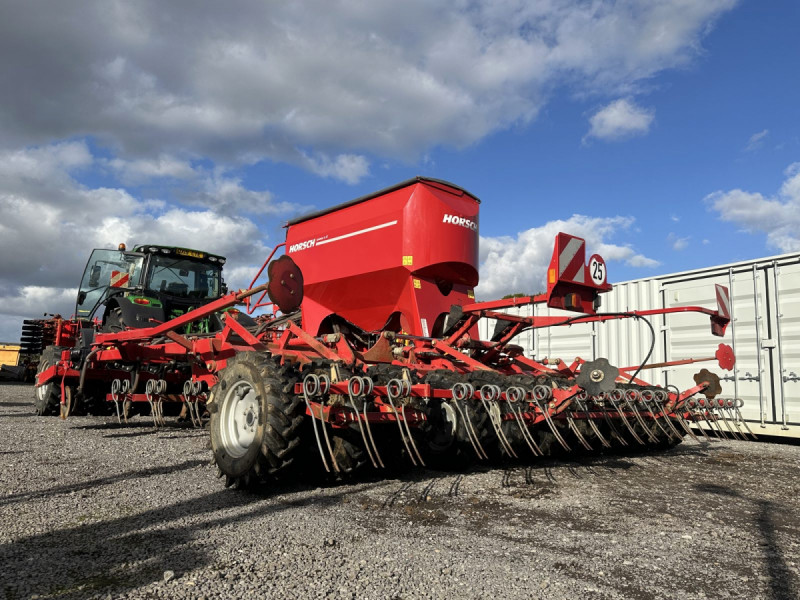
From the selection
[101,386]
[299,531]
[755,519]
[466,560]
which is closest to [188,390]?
[101,386]

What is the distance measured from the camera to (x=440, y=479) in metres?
4.56

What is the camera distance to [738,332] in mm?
8047

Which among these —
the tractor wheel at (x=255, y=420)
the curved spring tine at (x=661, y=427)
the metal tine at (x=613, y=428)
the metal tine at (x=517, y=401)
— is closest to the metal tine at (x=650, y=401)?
the curved spring tine at (x=661, y=427)

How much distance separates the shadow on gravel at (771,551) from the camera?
95.9 inches

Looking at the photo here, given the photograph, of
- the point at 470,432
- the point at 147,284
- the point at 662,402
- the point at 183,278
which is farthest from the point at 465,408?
the point at 183,278

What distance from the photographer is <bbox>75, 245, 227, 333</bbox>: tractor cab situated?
343 inches

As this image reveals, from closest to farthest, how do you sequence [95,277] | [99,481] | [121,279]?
[99,481] < [121,279] < [95,277]

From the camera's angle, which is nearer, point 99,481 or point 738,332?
point 99,481

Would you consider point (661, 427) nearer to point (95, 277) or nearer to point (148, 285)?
point (148, 285)

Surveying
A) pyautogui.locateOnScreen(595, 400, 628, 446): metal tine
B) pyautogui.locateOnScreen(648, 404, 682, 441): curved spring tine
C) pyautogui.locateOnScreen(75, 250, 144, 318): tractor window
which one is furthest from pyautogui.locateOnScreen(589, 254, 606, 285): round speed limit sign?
pyautogui.locateOnScreen(75, 250, 144, 318): tractor window

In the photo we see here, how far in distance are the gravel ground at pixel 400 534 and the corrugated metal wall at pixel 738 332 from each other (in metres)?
2.68

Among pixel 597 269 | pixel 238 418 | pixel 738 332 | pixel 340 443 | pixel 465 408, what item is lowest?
pixel 340 443

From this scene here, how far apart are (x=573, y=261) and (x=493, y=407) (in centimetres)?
176

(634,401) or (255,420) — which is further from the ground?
(634,401)
